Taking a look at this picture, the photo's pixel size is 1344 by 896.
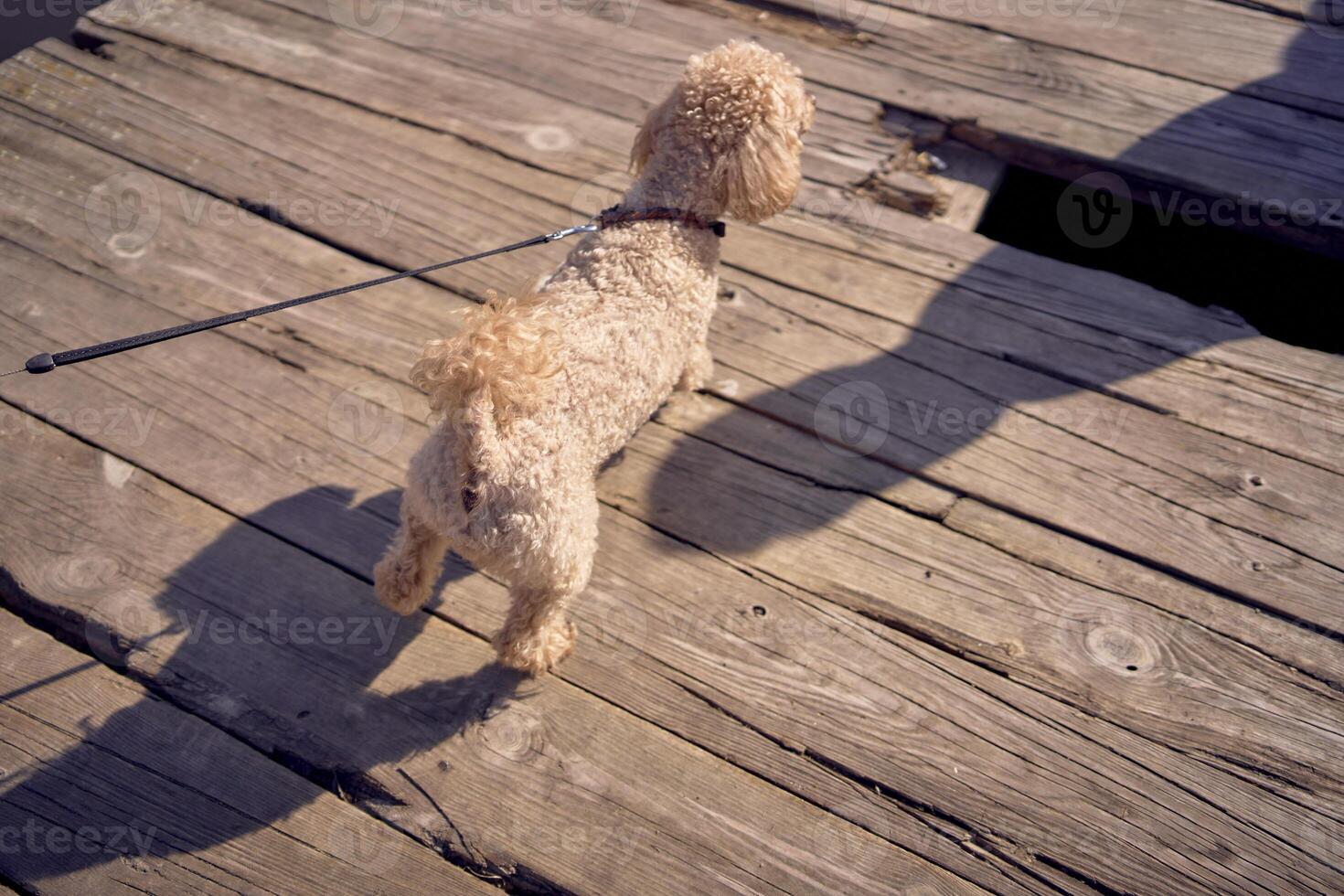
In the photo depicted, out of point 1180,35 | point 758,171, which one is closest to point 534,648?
point 758,171

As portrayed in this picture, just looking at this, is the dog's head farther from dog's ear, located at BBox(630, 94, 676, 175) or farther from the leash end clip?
the leash end clip

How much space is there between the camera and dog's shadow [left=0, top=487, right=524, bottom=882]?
2012mm

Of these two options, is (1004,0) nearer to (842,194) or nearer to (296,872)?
(842,194)

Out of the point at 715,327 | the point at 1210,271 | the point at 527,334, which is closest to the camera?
the point at 527,334

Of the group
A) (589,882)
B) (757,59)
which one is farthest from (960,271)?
(589,882)

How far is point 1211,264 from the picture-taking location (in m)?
3.76

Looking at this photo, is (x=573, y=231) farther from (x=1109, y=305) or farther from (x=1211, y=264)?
(x=1211, y=264)

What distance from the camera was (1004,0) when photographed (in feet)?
13.0

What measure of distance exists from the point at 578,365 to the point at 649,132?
928mm

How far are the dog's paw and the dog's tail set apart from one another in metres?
0.68

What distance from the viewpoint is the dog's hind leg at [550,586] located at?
2.00 metres

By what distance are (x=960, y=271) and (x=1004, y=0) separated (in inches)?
68.8

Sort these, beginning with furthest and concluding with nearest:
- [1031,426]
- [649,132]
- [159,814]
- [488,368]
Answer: [1031,426] → [649,132] → [159,814] → [488,368]

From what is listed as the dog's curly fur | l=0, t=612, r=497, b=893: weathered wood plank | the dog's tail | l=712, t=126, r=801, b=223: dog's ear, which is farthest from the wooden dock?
the dog's tail
